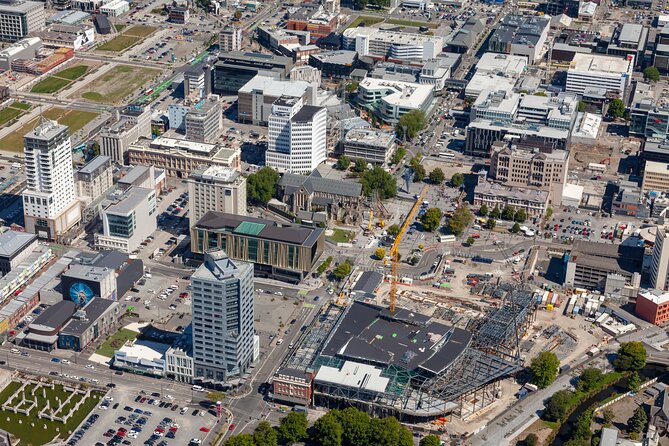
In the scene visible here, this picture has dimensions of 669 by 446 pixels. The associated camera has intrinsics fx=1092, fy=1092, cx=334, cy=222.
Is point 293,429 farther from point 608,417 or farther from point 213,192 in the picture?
point 213,192

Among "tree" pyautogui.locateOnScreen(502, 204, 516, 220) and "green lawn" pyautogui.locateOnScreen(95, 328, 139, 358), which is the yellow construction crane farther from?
"green lawn" pyautogui.locateOnScreen(95, 328, 139, 358)

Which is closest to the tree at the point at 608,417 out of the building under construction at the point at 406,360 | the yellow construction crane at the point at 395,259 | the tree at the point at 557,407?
the tree at the point at 557,407

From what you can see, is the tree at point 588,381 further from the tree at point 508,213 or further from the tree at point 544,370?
the tree at point 508,213

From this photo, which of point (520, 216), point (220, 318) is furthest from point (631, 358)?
point (220, 318)

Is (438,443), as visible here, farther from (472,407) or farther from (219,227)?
(219,227)

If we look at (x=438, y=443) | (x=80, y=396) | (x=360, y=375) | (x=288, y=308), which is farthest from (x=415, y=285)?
(x=80, y=396)

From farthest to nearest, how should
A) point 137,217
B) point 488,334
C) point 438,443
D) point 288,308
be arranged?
point 137,217, point 288,308, point 488,334, point 438,443
